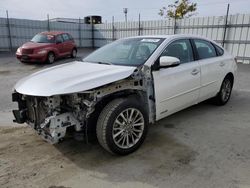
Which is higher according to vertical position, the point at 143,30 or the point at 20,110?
the point at 143,30

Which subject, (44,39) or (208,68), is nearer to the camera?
(208,68)

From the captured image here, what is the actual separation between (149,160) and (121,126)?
0.55 m

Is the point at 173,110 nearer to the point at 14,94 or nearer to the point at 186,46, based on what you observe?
the point at 186,46

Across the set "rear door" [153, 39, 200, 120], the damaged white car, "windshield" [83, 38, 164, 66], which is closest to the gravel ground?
the damaged white car

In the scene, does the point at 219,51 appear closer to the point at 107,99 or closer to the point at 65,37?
the point at 107,99

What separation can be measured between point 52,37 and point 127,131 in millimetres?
10987

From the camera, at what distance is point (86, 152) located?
3162 millimetres

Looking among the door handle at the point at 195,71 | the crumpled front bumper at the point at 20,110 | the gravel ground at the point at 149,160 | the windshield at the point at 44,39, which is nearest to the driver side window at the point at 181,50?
the door handle at the point at 195,71

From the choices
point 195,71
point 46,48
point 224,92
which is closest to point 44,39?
point 46,48

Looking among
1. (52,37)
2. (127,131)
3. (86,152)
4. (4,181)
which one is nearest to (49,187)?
(4,181)

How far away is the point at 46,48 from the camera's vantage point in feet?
39.2

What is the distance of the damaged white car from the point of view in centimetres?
269

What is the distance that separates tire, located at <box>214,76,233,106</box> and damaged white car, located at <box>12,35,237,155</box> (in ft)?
3.46

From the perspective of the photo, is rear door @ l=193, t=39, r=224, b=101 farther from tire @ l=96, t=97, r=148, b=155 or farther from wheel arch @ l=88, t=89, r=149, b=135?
tire @ l=96, t=97, r=148, b=155
